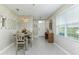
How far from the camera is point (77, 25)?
15.0ft

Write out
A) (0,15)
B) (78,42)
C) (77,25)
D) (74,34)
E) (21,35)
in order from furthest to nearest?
(21,35), (0,15), (74,34), (77,25), (78,42)

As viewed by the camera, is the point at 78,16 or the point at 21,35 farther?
the point at 21,35

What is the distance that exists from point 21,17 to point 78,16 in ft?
24.1

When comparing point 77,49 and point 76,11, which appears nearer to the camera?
point 77,49

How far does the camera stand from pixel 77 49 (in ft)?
14.1

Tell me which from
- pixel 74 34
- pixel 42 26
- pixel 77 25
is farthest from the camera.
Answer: pixel 42 26

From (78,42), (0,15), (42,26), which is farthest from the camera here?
(42,26)
